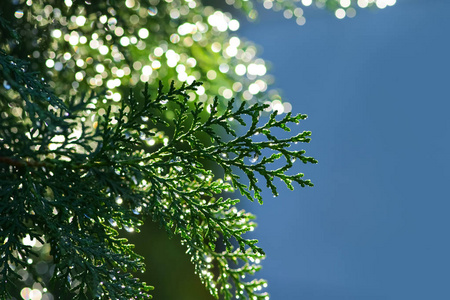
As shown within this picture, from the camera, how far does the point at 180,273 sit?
469 centimetres

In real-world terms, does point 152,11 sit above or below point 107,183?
above

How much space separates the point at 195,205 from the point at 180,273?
3.33m

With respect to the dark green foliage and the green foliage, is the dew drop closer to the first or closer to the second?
the green foliage

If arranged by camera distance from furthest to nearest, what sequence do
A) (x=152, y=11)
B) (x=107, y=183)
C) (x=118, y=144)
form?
(x=152, y=11) → (x=107, y=183) → (x=118, y=144)

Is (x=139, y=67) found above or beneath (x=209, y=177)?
above

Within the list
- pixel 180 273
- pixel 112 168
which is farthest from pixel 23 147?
pixel 180 273

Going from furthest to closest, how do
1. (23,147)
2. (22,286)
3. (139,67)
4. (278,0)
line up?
(278,0) < (139,67) < (22,286) < (23,147)

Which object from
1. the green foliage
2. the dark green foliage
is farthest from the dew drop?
the dark green foliage

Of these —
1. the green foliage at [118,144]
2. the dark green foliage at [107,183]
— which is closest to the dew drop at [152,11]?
the green foliage at [118,144]

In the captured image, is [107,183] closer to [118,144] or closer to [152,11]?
[118,144]

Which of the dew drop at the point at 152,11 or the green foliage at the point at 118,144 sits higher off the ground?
the dew drop at the point at 152,11

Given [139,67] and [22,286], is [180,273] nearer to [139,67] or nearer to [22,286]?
[22,286]

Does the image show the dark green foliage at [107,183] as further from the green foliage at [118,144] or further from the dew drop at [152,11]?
the dew drop at [152,11]

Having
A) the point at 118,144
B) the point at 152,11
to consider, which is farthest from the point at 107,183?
the point at 152,11
